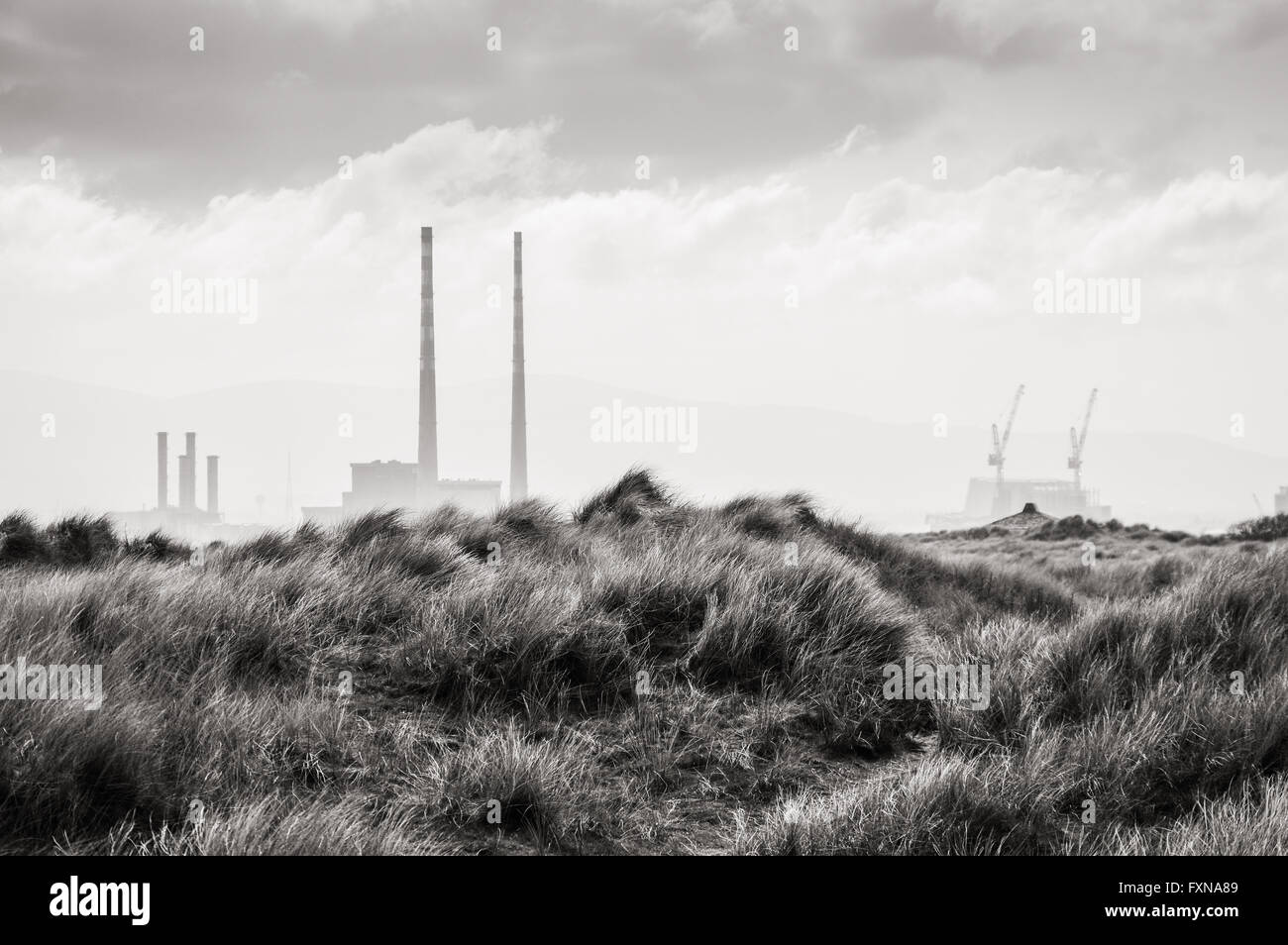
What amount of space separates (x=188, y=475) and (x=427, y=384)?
43750mm

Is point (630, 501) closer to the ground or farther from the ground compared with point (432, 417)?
closer to the ground

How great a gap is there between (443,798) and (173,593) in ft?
11.0

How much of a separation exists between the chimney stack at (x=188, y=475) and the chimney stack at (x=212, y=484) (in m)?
5.32

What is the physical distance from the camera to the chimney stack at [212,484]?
4397 inches

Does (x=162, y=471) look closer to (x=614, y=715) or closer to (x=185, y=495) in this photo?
(x=185, y=495)

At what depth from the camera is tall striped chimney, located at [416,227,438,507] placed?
77938 mm

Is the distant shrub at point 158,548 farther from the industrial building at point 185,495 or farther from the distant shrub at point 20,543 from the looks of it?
the industrial building at point 185,495

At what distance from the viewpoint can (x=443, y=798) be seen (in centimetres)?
426

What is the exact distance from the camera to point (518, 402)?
80.4m

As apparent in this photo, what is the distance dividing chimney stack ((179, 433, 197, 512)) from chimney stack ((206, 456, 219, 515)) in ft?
17.4

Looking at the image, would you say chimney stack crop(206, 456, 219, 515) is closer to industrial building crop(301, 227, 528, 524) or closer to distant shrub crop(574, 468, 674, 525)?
industrial building crop(301, 227, 528, 524)

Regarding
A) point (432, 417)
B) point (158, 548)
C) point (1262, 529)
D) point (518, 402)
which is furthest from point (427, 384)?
point (158, 548)

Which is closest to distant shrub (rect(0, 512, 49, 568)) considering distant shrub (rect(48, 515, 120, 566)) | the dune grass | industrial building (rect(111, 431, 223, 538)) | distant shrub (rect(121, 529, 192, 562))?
distant shrub (rect(48, 515, 120, 566))
